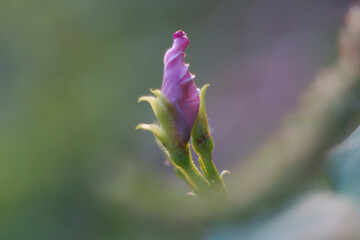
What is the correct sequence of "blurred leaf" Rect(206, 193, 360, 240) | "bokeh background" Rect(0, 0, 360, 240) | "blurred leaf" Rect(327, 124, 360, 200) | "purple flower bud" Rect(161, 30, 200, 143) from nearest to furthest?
1. "blurred leaf" Rect(206, 193, 360, 240)
2. "blurred leaf" Rect(327, 124, 360, 200)
3. "purple flower bud" Rect(161, 30, 200, 143)
4. "bokeh background" Rect(0, 0, 360, 240)

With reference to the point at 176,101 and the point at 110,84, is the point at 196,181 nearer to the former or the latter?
the point at 176,101

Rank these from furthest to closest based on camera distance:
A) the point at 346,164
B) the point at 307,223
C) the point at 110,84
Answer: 1. the point at 110,84
2. the point at 346,164
3. the point at 307,223

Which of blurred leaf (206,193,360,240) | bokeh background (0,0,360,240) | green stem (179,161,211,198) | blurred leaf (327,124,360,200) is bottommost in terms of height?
blurred leaf (206,193,360,240)

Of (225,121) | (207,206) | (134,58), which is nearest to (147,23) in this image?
(134,58)

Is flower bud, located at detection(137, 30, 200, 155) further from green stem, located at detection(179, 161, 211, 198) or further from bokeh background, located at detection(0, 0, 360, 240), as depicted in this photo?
bokeh background, located at detection(0, 0, 360, 240)

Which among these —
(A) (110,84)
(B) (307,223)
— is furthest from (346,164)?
(A) (110,84)

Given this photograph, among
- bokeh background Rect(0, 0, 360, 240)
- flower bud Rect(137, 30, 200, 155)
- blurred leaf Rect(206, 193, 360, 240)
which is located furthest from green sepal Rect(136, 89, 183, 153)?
bokeh background Rect(0, 0, 360, 240)

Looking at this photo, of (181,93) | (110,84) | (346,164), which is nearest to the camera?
(346,164)

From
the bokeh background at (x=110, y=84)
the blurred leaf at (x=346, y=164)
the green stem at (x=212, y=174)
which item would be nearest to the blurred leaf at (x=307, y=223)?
the blurred leaf at (x=346, y=164)

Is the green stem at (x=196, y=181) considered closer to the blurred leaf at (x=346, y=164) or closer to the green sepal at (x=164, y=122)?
the green sepal at (x=164, y=122)
